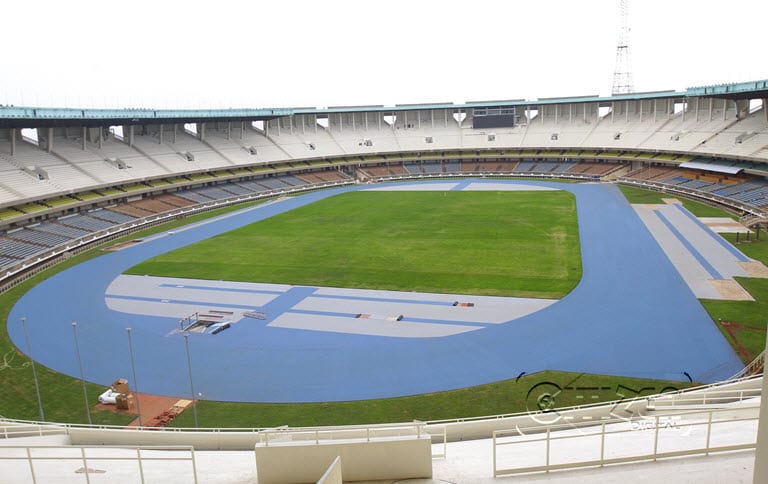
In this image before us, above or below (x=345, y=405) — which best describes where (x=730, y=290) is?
above

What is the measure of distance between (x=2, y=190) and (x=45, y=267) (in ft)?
37.4

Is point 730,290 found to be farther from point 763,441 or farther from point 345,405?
point 763,441

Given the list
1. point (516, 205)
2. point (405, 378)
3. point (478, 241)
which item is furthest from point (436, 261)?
point (516, 205)

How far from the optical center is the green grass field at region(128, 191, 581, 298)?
105 ft

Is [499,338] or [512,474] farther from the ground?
[512,474]

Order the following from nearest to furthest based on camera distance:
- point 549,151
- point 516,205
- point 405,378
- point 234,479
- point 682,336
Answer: point 234,479 < point 405,378 < point 682,336 < point 516,205 < point 549,151

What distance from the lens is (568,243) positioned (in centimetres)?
3912

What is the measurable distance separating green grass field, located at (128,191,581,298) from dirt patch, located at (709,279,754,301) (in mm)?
6895

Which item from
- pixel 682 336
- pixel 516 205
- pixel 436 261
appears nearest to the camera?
pixel 682 336

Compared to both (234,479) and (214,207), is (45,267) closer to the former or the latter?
(214,207)

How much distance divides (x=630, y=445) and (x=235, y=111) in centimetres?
7101

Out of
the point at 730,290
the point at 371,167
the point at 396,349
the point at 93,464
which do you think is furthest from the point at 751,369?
the point at 371,167

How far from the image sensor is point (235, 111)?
239 feet

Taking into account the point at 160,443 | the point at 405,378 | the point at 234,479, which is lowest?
the point at 405,378
